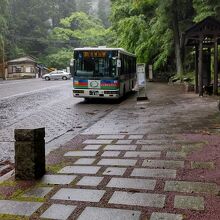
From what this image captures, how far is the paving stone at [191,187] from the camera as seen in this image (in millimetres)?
5070

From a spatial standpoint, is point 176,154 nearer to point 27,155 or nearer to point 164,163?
point 164,163

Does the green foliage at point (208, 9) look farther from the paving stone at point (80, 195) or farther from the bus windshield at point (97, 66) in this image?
the paving stone at point (80, 195)

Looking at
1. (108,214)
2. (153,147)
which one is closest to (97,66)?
(153,147)

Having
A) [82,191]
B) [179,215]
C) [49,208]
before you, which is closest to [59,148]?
[82,191]

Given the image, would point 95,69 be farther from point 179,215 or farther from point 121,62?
point 179,215

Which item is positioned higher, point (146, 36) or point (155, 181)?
point (146, 36)

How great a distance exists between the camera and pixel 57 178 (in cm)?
591

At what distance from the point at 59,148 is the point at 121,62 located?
11.0 m

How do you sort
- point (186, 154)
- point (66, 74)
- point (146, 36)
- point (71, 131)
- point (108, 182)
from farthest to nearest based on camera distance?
point (66, 74)
point (146, 36)
point (71, 131)
point (186, 154)
point (108, 182)

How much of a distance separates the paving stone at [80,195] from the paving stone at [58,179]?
38 cm

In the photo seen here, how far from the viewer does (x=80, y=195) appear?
508 centimetres

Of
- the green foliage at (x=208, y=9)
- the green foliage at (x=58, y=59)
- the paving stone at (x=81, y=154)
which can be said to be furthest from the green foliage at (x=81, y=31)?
the paving stone at (x=81, y=154)

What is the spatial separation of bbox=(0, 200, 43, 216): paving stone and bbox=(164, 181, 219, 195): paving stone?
186cm

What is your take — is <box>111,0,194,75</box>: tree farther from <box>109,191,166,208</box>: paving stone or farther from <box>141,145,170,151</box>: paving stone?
<box>109,191,166,208</box>: paving stone
